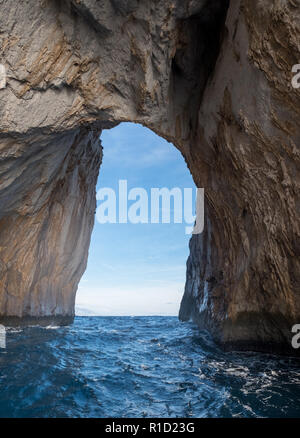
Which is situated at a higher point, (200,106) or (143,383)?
(200,106)

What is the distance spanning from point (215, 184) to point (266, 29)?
17.2 ft

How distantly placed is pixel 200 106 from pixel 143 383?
840cm

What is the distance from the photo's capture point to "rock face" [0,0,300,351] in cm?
705

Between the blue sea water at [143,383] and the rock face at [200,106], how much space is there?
6.68ft

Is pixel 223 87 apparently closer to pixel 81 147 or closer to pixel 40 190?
pixel 40 190

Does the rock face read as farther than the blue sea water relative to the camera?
Yes

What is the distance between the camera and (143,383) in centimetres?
693

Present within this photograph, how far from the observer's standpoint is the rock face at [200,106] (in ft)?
23.1

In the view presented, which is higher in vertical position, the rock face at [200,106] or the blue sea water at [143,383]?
the rock face at [200,106]

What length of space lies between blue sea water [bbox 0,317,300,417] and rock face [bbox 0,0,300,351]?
2.04 m

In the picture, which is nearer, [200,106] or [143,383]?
[143,383]

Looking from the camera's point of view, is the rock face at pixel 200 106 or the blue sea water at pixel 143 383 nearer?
the blue sea water at pixel 143 383

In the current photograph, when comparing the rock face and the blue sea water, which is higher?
the rock face
